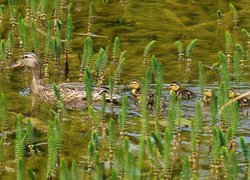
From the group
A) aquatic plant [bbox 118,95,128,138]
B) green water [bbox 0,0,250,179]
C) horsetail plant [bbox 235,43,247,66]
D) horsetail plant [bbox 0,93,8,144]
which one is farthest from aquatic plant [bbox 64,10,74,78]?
aquatic plant [bbox 118,95,128,138]

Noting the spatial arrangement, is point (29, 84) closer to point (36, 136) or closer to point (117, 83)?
point (117, 83)

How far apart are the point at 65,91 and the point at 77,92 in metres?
0.14

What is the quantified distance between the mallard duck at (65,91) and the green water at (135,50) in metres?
0.15

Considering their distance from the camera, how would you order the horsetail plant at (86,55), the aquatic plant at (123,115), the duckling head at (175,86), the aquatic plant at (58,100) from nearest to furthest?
the aquatic plant at (123,115) < the aquatic plant at (58,100) < the duckling head at (175,86) < the horsetail plant at (86,55)

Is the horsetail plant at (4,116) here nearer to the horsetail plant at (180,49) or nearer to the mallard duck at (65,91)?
the mallard duck at (65,91)

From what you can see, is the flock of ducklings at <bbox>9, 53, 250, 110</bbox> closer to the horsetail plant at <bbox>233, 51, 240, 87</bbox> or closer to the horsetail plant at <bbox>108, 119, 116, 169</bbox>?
the horsetail plant at <bbox>233, 51, 240, 87</bbox>

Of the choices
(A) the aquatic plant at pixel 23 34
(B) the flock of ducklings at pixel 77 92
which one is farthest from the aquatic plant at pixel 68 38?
(A) the aquatic plant at pixel 23 34

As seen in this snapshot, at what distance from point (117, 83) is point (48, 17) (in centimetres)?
312

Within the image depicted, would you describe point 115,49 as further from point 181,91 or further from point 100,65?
point 181,91

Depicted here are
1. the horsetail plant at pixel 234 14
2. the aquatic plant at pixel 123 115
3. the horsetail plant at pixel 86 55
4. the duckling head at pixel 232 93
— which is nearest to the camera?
the aquatic plant at pixel 123 115

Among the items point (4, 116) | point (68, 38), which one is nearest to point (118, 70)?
point (68, 38)

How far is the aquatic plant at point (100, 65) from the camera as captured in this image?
Result: 33.9ft

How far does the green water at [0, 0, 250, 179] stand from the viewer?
8.58 m

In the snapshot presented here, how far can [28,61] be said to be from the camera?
36.3 feet
